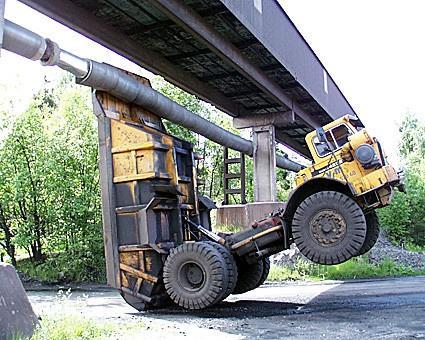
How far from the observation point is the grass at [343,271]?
46.3 feet

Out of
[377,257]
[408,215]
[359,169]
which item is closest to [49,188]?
[377,257]

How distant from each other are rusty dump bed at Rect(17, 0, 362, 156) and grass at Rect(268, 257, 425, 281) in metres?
4.85

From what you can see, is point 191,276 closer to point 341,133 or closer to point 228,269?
point 228,269

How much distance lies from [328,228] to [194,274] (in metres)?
2.23

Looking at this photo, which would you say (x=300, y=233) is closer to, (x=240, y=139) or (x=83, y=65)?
(x=83, y=65)

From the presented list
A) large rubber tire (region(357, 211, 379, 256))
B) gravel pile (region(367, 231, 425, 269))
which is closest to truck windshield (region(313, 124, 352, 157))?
large rubber tire (region(357, 211, 379, 256))

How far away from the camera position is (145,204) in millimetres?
8523

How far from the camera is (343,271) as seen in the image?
14727mm

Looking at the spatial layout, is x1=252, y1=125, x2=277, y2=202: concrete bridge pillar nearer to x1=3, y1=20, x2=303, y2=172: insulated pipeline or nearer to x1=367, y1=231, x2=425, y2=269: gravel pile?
x1=367, y1=231, x2=425, y2=269: gravel pile

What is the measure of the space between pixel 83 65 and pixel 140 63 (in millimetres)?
3306

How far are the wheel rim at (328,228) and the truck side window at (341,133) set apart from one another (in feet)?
4.55

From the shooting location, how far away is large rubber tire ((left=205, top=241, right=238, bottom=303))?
8.34m

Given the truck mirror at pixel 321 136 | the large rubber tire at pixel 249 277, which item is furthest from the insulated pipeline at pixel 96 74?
the large rubber tire at pixel 249 277

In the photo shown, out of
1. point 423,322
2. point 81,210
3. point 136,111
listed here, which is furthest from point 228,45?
point 81,210
